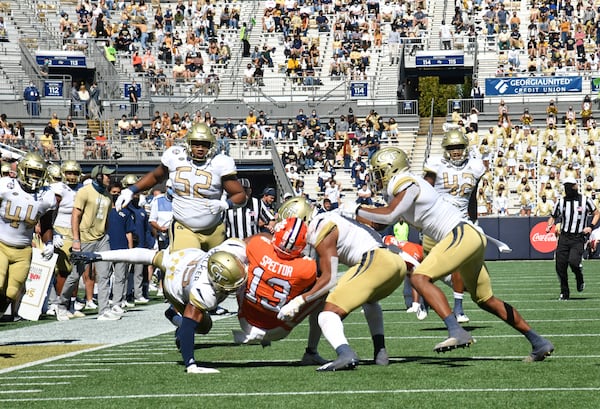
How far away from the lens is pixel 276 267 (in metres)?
7.74

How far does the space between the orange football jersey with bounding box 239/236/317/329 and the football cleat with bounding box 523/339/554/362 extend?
5.39 ft

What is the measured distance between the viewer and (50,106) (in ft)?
112

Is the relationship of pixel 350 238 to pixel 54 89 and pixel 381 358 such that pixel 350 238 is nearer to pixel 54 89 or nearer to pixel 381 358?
pixel 381 358

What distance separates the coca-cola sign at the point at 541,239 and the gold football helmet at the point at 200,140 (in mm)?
19574

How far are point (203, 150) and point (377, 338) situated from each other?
2.77 m

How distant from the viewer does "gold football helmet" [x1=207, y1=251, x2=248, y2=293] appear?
24.2 feet

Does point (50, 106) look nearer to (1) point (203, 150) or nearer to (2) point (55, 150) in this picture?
(2) point (55, 150)

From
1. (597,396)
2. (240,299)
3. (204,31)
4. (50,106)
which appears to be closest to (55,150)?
(50,106)

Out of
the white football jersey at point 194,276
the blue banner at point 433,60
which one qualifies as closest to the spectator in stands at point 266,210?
the white football jersey at point 194,276

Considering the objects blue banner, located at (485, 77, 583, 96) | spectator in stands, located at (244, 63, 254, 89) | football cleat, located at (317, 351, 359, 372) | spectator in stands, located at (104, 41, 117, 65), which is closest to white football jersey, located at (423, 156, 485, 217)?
football cleat, located at (317, 351, 359, 372)

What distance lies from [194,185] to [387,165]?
239cm

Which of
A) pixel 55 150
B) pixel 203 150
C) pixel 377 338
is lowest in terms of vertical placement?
pixel 55 150

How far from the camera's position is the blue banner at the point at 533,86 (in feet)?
115

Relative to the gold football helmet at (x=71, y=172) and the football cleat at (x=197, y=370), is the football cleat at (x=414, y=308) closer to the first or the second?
the gold football helmet at (x=71, y=172)
